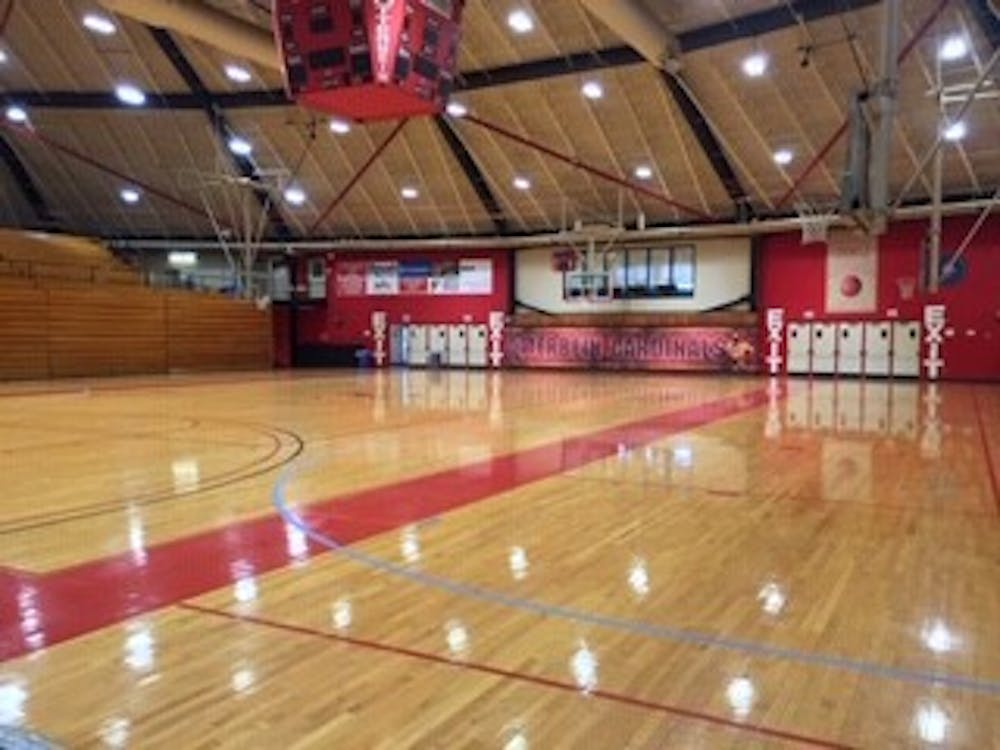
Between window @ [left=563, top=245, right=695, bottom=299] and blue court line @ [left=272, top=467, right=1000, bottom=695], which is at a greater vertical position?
window @ [left=563, top=245, right=695, bottom=299]

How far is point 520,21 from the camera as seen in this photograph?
65.8ft

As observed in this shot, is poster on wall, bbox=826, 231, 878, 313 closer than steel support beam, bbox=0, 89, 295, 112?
No

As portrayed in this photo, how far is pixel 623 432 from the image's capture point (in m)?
12.2

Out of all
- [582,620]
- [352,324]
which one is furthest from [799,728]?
[352,324]

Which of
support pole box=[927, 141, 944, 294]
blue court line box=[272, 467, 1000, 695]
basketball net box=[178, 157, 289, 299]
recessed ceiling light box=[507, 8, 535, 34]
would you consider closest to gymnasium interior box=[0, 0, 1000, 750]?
blue court line box=[272, 467, 1000, 695]

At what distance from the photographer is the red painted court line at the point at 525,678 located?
305 cm

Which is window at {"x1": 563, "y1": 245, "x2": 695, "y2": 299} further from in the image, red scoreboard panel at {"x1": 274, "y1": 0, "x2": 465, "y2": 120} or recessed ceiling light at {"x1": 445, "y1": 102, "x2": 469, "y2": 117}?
red scoreboard panel at {"x1": 274, "y1": 0, "x2": 465, "y2": 120}

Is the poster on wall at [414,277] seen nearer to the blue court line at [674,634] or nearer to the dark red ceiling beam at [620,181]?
the dark red ceiling beam at [620,181]

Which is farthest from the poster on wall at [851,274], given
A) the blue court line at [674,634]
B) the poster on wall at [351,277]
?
the blue court line at [674,634]

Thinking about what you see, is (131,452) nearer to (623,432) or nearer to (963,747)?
(623,432)

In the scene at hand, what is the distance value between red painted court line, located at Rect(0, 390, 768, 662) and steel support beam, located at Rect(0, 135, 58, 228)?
27514mm

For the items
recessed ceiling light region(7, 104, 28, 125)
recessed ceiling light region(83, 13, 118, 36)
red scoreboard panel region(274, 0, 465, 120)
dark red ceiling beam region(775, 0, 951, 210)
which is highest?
recessed ceiling light region(83, 13, 118, 36)

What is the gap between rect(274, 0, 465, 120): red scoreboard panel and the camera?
389 inches

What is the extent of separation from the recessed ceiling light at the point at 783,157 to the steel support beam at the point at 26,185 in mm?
24768
